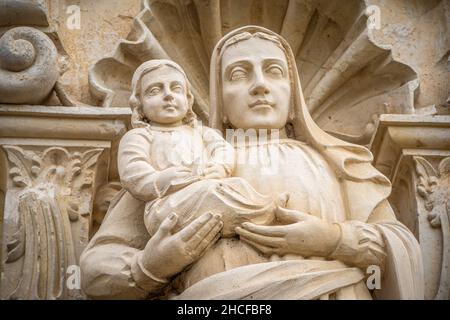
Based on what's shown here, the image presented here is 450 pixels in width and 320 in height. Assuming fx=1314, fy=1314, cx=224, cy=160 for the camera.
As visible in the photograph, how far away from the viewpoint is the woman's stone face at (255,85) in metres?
5.13

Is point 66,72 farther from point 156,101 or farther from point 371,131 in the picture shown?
point 371,131

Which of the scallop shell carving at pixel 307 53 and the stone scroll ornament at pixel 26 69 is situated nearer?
the stone scroll ornament at pixel 26 69

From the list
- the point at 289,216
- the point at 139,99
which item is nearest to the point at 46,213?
the point at 139,99

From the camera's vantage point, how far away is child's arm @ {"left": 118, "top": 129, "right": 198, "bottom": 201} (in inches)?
185

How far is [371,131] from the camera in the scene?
562 cm

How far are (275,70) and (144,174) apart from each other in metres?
0.77

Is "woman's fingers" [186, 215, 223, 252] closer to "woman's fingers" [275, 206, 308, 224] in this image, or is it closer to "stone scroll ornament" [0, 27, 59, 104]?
"woman's fingers" [275, 206, 308, 224]

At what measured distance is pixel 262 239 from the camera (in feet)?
15.1

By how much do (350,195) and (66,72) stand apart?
4.79 feet

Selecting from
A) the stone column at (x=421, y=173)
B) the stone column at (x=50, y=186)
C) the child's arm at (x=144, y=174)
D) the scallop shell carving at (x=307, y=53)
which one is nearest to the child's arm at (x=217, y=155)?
the child's arm at (x=144, y=174)

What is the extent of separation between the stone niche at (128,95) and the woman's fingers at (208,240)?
2.08 ft

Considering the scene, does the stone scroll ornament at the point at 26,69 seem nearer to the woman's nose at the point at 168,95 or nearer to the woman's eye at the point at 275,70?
the woman's nose at the point at 168,95

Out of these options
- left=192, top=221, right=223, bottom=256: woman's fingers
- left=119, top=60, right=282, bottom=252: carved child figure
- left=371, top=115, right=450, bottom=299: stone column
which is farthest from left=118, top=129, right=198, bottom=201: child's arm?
left=371, top=115, right=450, bottom=299: stone column

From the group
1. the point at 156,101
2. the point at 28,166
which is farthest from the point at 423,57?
the point at 28,166
